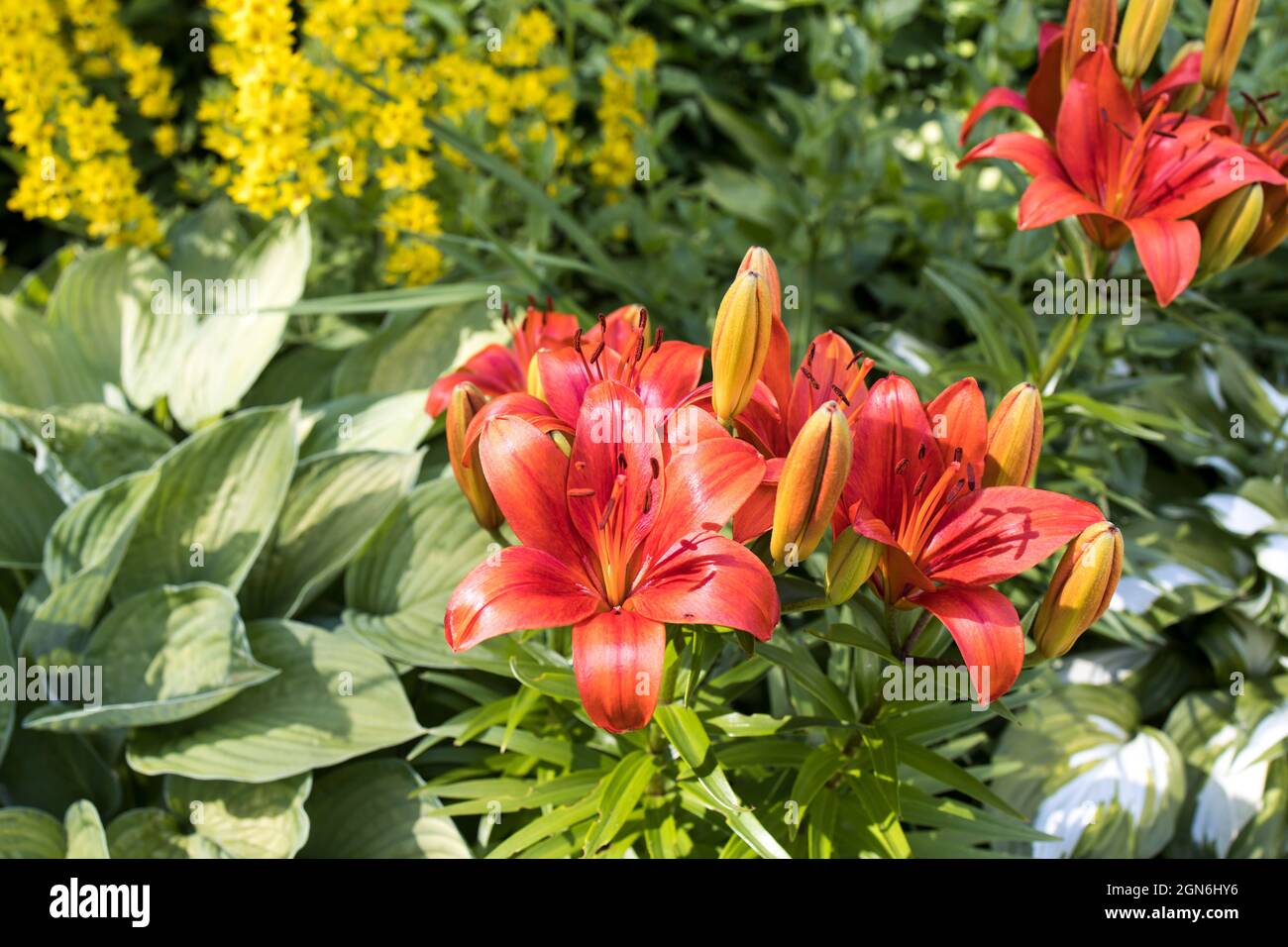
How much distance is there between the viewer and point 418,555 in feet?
5.40

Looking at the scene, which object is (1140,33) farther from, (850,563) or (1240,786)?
(1240,786)

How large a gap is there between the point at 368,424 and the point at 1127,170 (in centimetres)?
117

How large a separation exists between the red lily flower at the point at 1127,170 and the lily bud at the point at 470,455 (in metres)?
0.60

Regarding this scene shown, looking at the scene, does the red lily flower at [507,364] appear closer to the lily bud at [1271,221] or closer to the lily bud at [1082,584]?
the lily bud at [1082,584]

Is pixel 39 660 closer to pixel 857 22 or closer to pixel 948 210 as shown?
pixel 948 210

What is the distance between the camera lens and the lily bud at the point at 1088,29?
1318mm

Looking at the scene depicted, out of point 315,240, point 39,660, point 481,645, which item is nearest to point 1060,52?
point 481,645

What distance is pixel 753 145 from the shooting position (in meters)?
2.35

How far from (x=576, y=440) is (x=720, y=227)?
1453 millimetres

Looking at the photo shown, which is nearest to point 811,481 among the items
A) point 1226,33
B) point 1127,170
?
point 1127,170

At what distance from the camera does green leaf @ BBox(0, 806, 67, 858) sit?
141cm

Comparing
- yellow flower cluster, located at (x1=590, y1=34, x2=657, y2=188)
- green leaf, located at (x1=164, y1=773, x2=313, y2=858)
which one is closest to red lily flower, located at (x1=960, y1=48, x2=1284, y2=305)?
yellow flower cluster, located at (x1=590, y1=34, x2=657, y2=188)

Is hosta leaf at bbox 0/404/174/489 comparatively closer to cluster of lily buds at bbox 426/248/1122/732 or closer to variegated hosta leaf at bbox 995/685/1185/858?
cluster of lily buds at bbox 426/248/1122/732

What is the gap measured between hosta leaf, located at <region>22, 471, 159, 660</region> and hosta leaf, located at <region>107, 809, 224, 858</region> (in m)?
0.24
